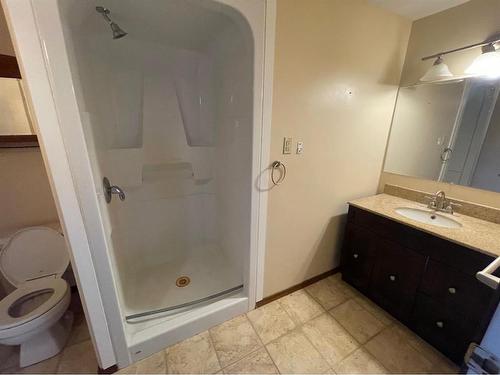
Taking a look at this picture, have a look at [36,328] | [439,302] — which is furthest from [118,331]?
[439,302]

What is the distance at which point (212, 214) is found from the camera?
230 centimetres

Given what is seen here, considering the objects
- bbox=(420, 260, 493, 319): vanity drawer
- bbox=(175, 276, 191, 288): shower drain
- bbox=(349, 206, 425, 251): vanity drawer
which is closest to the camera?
bbox=(420, 260, 493, 319): vanity drawer

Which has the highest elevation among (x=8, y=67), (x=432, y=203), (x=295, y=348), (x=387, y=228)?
(x=8, y=67)

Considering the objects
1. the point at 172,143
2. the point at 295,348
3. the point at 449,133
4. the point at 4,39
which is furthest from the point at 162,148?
the point at 449,133

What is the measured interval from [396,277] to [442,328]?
0.33m

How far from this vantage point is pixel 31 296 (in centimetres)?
132

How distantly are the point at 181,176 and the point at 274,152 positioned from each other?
3.66 feet

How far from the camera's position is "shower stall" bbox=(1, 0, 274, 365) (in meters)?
0.96

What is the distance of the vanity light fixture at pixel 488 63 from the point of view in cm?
129

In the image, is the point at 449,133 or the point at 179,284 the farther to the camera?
the point at 179,284

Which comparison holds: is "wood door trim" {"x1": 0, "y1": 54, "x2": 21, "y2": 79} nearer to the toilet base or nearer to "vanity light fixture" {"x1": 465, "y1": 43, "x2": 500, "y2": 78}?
the toilet base

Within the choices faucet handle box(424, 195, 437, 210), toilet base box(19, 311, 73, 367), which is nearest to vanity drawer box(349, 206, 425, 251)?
faucet handle box(424, 195, 437, 210)

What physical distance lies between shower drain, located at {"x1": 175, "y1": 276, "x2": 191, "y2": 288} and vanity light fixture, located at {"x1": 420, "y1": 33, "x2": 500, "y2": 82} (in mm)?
2508

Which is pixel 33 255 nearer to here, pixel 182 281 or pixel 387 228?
pixel 182 281
